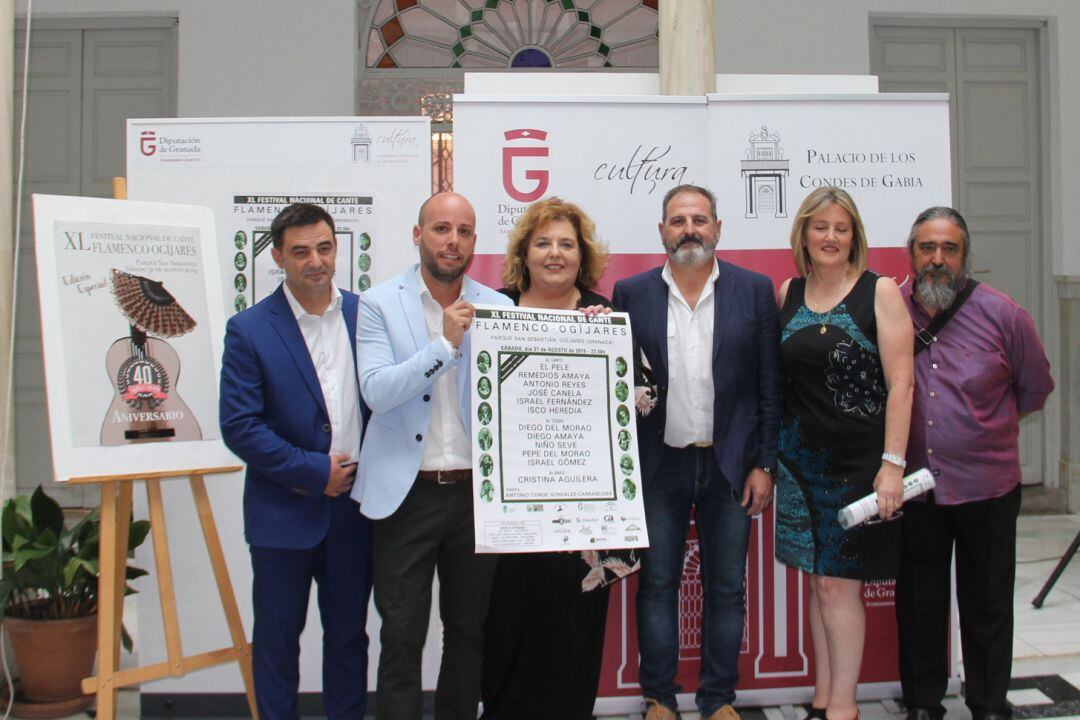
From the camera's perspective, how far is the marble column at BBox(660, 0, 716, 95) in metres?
3.60

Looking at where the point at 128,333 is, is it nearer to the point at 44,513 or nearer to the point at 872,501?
the point at 44,513

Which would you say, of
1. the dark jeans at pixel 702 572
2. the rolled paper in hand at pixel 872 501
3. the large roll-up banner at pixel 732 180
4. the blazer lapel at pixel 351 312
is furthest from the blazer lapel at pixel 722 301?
the blazer lapel at pixel 351 312

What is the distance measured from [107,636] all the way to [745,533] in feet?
6.24

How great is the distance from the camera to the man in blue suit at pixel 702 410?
2.75 metres

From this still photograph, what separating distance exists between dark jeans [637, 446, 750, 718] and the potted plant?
179cm

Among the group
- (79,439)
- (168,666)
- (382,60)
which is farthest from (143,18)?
(168,666)

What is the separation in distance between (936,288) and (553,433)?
1.28 m

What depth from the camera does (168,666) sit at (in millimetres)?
2734

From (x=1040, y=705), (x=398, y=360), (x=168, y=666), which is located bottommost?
(x=1040, y=705)

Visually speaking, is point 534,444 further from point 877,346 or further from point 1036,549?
point 1036,549

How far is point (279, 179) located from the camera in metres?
3.20

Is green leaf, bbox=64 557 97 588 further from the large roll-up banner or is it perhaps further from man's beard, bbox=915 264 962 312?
man's beard, bbox=915 264 962 312

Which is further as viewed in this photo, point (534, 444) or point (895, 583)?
point (895, 583)

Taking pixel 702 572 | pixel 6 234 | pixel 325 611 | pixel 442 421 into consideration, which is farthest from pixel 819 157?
pixel 6 234
